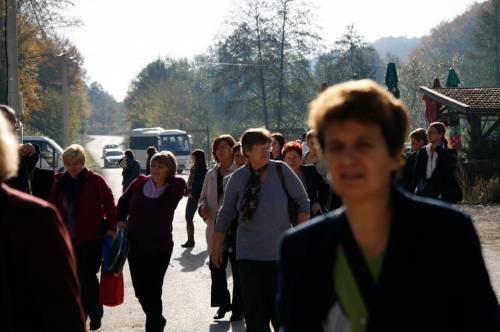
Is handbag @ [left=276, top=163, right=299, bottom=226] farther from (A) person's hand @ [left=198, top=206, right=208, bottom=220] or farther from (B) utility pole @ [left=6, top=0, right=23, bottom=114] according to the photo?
(B) utility pole @ [left=6, top=0, right=23, bottom=114]

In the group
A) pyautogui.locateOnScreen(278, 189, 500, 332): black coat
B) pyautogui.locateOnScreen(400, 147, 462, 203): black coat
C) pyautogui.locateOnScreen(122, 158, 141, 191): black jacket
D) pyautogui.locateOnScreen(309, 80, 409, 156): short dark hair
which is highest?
pyautogui.locateOnScreen(309, 80, 409, 156): short dark hair

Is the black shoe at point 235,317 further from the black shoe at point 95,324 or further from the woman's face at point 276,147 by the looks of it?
the woman's face at point 276,147

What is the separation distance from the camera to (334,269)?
306 centimetres

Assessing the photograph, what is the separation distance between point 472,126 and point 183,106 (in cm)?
7811

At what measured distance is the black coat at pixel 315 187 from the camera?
9.73 metres

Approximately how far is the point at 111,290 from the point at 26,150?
1.60m

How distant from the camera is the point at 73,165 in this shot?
9430 mm

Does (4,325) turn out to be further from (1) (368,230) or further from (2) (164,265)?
(2) (164,265)

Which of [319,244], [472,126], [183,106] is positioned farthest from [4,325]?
[183,106]

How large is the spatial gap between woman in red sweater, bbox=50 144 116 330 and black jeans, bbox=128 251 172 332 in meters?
0.60

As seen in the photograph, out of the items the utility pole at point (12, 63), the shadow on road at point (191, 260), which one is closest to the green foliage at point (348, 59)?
the utility pole at point (12, 63)

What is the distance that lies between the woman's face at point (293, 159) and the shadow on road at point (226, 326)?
1.52 metres

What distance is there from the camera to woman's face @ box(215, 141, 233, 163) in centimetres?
1066

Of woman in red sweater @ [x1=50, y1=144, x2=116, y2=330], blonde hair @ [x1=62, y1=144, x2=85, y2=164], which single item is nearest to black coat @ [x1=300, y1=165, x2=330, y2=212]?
woman in red sweater @ [x1=50, y1=144, x2=116, y2=330]
